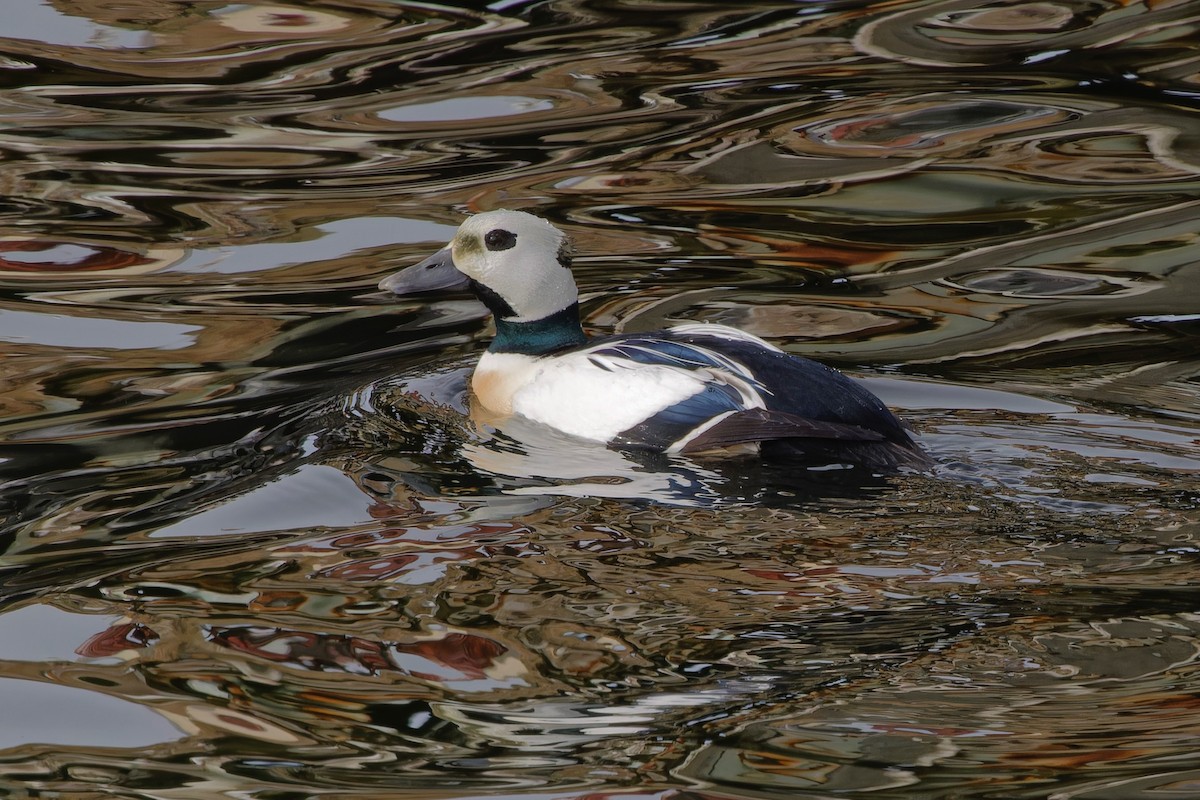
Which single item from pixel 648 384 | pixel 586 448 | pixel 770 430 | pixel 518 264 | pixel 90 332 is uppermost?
pixel 518 264

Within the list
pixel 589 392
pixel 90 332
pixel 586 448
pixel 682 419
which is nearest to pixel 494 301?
pixel 589 392

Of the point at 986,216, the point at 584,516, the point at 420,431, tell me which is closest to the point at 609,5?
the point at 986,216

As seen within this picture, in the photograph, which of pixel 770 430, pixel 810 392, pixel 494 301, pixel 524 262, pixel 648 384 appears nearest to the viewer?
pixel 770 430

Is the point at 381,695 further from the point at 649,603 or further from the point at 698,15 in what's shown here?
the point at 698,15

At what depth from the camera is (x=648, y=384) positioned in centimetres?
570

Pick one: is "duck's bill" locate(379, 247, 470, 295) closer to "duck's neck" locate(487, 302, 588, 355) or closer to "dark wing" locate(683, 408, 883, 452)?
"duck's neck" locate(487, 302, 588, 355)

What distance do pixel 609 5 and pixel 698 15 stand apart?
1.90ft

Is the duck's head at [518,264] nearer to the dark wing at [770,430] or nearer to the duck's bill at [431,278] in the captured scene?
the duck's bill at [431,278]

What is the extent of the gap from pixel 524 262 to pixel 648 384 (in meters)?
1.02

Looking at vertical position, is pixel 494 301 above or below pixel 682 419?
above

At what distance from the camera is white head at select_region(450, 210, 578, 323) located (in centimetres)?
643

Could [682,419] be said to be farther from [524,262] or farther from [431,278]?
[431,278]

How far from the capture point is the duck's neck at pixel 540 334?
646 cm

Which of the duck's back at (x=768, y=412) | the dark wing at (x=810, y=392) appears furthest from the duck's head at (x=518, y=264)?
the dark wing at (x=810, y=392)
